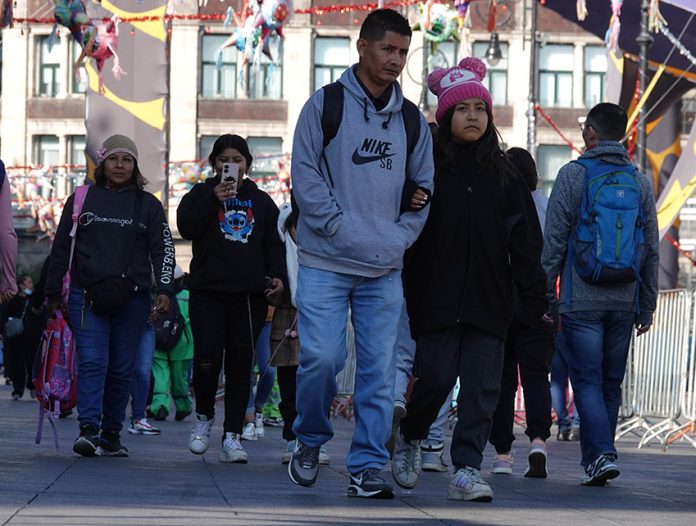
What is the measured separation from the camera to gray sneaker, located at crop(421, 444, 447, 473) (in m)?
10.0

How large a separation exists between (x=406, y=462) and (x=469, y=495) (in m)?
0.43

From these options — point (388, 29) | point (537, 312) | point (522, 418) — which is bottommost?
point (522, 418)

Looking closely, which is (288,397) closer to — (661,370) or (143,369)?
(143,369)

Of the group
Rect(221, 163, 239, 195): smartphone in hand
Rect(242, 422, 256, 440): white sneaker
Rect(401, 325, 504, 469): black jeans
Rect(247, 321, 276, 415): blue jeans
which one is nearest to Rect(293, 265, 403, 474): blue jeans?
Rect(401, 325, 504, 469): black jeans

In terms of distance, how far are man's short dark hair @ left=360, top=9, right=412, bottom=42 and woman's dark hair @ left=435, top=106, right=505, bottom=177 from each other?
0.49 meters

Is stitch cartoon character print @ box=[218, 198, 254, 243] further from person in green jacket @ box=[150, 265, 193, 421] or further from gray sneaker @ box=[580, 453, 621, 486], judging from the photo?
person in green jacket @ box=[150, 265, 193, 421]

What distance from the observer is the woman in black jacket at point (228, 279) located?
10.0 metres

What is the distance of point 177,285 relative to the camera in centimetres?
1814

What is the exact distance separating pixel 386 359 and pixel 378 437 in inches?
13.4

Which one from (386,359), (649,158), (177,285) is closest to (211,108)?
(649,158)

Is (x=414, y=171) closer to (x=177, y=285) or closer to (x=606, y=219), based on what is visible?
(x=606, y=219)

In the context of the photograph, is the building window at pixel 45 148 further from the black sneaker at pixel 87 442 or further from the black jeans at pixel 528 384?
the black jeans at pixel 528 384

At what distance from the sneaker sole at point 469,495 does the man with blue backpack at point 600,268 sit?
1706 millimetres

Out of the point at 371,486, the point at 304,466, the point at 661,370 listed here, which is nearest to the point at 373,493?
the point at 371,486
